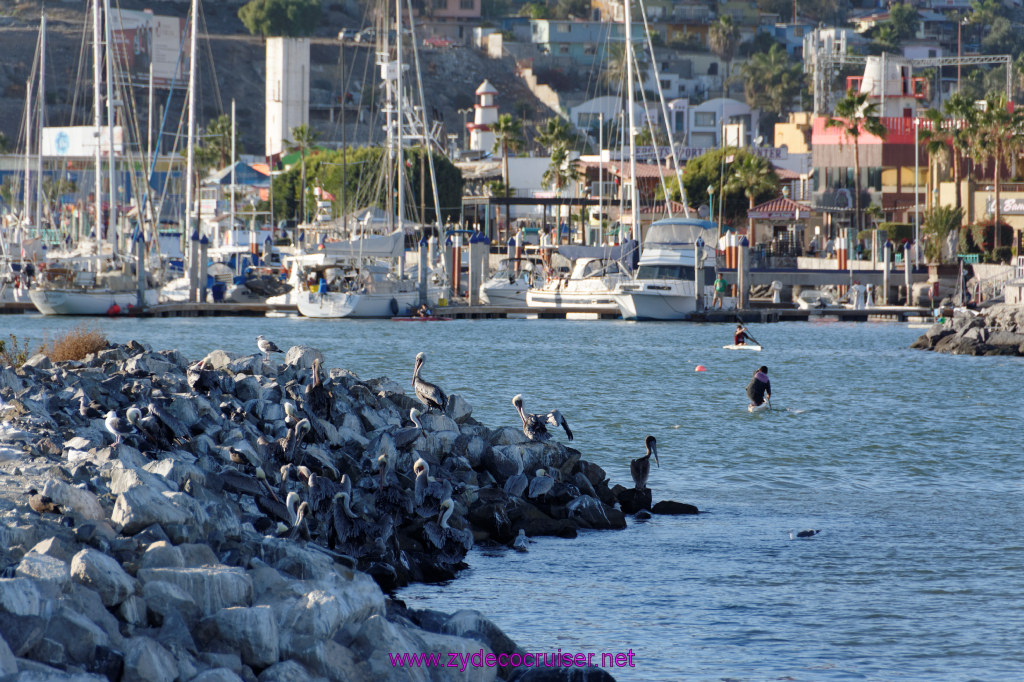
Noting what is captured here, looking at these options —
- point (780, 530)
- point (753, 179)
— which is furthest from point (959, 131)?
point (780, 530)

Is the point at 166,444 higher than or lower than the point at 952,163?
lower

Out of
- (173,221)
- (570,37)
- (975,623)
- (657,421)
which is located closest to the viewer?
(975,623)

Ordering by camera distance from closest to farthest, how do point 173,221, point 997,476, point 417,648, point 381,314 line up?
1. point 417,648
2. point 997,476
3. point 381,314
4. point 173,221

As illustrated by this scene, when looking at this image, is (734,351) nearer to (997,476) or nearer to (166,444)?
(997,476)

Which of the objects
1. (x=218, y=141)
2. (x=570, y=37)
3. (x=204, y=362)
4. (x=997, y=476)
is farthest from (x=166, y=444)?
(x=570, y=37)

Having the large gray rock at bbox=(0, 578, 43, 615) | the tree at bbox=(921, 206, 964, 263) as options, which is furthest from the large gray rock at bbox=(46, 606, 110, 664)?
the tree at bbox=(921, 206, 964, 263)

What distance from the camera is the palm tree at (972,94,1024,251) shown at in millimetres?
70000

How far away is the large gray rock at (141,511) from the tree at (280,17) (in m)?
187

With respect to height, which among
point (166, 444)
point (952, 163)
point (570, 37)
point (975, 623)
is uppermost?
point (570, 37)

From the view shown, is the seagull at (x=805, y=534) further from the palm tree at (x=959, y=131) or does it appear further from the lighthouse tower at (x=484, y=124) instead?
the lighthouse tower at (x=484, y=124)

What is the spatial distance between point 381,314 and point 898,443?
110ft

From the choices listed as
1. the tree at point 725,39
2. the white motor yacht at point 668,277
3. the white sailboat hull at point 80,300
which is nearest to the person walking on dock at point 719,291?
the white motor yacht at point 668,277

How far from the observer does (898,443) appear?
89.7 feet

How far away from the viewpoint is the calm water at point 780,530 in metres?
13.4
